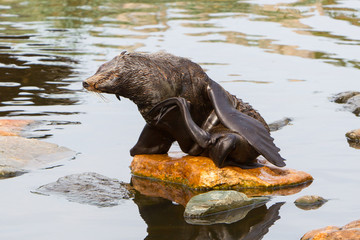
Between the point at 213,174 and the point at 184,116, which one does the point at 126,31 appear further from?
the point at 213,174

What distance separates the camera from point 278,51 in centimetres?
1570

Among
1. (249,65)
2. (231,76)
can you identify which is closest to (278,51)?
(249,65)

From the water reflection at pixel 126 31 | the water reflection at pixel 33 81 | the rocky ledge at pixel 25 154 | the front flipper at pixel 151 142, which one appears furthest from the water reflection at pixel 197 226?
the water reflection at pixel 33 81

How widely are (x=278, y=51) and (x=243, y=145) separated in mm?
8080

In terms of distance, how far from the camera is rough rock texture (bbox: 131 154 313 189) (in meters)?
7.88

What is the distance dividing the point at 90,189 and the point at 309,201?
7.24ft

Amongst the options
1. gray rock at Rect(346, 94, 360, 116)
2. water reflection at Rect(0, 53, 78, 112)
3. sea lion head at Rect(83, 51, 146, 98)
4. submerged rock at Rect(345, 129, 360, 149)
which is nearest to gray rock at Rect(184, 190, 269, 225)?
sea lion head at Rect(83, 51, 146, 98)

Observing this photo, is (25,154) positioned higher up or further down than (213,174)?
further down

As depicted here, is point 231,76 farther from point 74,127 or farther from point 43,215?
point 43,215

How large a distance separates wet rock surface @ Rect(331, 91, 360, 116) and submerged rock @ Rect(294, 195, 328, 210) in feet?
13.0

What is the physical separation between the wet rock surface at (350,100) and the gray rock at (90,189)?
4.50 meters

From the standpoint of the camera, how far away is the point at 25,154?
884 centimetres

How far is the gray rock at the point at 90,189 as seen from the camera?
755cm

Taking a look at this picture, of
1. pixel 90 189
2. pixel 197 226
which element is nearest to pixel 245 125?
pixel 197 226
